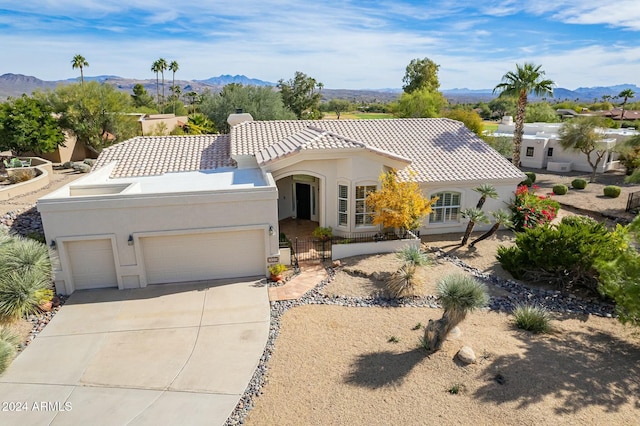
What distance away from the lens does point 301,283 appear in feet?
53.1

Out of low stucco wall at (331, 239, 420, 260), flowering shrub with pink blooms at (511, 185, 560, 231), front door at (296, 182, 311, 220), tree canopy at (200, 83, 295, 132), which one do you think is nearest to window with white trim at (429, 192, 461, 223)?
flowering shrub with pink blooms at (511, 185, 560, 231)

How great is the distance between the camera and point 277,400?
9.87 m

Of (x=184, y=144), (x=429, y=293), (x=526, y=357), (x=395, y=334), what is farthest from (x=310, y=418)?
(x=184, y=144)

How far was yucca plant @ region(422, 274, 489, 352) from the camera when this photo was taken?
35.8 feet

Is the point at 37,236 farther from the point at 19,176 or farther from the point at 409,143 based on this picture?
the point at 409,143

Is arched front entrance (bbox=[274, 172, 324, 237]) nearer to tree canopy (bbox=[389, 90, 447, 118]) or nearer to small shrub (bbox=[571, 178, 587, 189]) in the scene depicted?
small shrub (bbox=[571, 178, 587, 189])

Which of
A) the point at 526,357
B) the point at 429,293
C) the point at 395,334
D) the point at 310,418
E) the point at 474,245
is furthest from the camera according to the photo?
the point at 474,245

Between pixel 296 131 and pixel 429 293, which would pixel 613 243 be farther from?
pixel 296 131

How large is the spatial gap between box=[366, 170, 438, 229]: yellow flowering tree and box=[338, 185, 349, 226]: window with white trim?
1.48 m

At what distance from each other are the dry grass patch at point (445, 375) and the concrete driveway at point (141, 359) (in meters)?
1.22

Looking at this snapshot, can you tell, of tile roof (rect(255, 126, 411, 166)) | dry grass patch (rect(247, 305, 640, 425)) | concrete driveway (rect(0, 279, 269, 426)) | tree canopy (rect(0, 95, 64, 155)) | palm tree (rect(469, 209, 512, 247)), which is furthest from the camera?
tree canopy (rect(0, 95, 64, 155))

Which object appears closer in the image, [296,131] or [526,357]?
[526,357]

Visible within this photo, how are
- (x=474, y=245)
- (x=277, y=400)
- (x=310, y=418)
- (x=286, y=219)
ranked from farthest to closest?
(x=286, y=219)
(x=474, y=245)
(x=277, y=400)
(x=310, y=418)

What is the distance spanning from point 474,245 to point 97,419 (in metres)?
17.0
